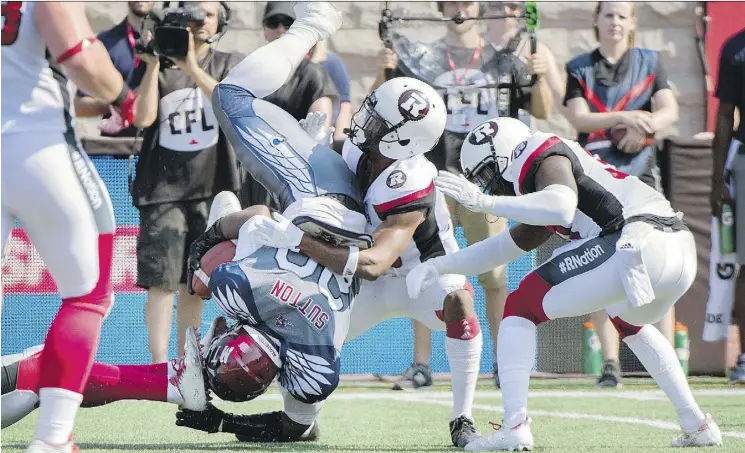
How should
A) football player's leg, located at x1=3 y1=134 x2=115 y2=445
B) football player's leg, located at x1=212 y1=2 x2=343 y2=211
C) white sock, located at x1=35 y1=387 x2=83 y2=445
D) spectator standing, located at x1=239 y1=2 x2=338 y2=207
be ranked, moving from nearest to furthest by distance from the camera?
football player's leg, located at x1=3 y1=134 x2=115 y2=445 < white sock, located at x1=35 y1=387 x2=83 y2=445 < football player's leg, located at x1=212 y1=2 x2=343 y2=211 < spectator standing, located at x1=239 y1=2 x2=338 y2=207

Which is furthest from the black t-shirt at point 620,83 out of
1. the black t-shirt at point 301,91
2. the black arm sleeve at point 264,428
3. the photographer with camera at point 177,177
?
the black arm sleeve at point 264,428

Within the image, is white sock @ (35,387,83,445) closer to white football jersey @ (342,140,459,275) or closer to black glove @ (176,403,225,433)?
black glove @ (176,403,225,433)

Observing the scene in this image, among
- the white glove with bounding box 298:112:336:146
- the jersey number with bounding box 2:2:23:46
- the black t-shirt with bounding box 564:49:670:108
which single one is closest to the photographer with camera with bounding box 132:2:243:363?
the white glove with bounding box 298:112:336:146

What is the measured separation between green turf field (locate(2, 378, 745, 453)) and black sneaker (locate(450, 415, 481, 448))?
7 cm

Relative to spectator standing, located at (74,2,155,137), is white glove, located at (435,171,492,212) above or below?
above

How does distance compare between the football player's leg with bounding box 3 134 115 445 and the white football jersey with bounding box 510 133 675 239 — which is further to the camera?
the white football jersey with bounding box 510 133 675 239

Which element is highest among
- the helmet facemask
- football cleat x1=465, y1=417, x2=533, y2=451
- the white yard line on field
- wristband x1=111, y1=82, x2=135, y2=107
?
wristband x1=111, y1=82, x2=135, y2=107

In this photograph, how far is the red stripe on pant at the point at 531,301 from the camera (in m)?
4.76

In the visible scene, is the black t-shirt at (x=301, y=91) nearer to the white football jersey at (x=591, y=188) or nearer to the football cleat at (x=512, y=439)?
the white football jersey at (x=591, y=188)

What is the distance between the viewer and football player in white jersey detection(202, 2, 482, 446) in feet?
15.9

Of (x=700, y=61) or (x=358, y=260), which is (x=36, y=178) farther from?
(x=700, y=61)

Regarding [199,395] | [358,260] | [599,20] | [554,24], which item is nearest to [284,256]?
[358,260]

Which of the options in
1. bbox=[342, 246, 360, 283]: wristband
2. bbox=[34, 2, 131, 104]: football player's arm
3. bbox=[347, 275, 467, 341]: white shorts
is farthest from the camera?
bbox=[347, 275, 467, 341]: white shorts

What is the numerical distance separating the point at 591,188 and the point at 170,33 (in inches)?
93.8
